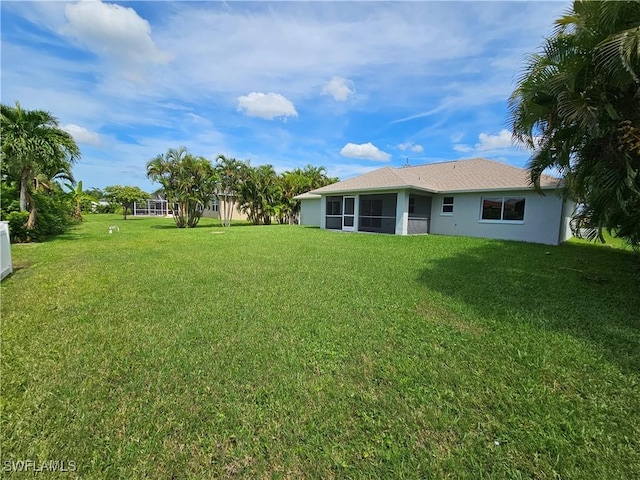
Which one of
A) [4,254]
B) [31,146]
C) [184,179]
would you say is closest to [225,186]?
[184,179]

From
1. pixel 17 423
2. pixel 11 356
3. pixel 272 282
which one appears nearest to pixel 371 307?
pixel 272 282

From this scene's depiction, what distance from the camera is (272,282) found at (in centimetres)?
675

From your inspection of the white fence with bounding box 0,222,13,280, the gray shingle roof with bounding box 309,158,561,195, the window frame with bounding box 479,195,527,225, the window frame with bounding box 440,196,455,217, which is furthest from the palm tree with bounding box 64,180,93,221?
the window frame with bounding box 479,195,527,225

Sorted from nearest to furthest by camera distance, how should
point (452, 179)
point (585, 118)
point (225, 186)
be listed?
point (585, 118) < point (452, 179) < point (225, 186)

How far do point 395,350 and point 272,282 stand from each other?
365 centimetres

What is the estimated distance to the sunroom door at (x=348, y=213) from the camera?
798 inches

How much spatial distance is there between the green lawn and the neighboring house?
29.7 ft

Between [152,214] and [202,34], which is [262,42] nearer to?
[202,34]

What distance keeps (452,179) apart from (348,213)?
7045mm

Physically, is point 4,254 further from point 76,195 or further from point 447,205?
point 447,205

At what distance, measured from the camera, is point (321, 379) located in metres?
3.17

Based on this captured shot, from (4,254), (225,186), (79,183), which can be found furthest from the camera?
(225,186)

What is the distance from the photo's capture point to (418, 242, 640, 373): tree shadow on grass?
431 cm

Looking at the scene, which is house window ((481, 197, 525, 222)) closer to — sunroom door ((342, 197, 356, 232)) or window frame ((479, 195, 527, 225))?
window frame ((479, 195, 527, 225))
